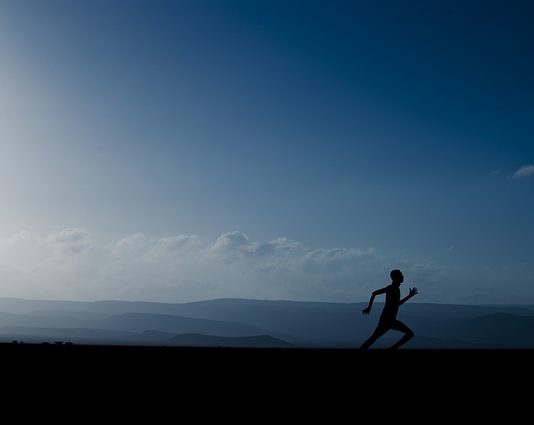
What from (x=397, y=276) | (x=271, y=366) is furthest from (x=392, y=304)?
(x=271, y=366)

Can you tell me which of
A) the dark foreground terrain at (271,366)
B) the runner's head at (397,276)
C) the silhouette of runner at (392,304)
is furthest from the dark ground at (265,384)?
the runner's head at (397,276)

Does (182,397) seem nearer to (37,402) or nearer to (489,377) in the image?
(37,402)

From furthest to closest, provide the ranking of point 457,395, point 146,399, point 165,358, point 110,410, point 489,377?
point 165,358 → point 489,377 → point 457,395 → point 146,399 → point 110,410

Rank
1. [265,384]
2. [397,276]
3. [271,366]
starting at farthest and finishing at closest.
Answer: [397,276] < [271,366] < [265,384]

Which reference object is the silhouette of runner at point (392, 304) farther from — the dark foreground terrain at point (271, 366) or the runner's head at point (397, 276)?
the dark foreground terrain at point (271, 366)

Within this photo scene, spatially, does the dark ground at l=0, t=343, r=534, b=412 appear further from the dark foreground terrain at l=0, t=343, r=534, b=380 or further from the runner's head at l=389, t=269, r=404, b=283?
the runner's head at l=389, t=269, r=404, b=283

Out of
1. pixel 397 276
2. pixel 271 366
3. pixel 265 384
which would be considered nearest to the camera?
pixel 265 384

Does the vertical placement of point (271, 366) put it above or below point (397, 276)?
below

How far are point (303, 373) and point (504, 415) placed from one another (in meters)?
3.13

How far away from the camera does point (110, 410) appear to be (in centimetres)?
536

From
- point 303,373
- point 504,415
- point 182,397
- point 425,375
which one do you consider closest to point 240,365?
point 303,373

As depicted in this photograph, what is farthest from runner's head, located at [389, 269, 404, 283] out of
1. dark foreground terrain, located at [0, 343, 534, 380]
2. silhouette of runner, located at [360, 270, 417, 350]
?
dark foreground terrain, located at [0, 343, 534, 380]

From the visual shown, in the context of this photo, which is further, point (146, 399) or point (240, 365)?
point (240, 365)

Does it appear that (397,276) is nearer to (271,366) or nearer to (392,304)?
(392,304)
